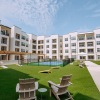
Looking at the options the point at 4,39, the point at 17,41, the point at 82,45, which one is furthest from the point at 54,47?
the point at 4,39

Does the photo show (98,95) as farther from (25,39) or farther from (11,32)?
(25,39)

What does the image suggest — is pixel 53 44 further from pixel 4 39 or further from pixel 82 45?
Answer: pixel 4 39

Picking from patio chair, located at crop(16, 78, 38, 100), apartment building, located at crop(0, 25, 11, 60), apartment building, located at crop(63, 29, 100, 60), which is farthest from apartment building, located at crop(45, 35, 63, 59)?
patio chair, located at crop(16, 78, 38, 100)

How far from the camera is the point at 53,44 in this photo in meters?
75.8

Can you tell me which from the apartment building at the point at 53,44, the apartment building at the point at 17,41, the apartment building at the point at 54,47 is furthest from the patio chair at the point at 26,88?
the apartment building at the point at 54,47

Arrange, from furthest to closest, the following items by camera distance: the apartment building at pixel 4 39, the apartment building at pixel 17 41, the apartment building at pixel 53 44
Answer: the apartment building at pixel 17 41, the apartment building at pixel 53 44, the apartment building at pixel 4 39

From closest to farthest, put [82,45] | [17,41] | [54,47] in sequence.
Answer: [17,41]
[82,45]
[54,47]

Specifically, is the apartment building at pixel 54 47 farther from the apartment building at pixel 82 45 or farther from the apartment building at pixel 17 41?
the apartment building at pixel 17 41

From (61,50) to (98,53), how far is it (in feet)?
64.5

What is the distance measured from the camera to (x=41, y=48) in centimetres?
7925

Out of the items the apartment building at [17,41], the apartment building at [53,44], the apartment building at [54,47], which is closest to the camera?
the apartment building at [53,44]

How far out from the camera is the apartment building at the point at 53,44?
5306 centimetres

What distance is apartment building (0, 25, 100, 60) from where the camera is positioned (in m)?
53.1

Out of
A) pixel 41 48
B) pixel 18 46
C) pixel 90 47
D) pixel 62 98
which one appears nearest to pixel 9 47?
pixel 18 46
